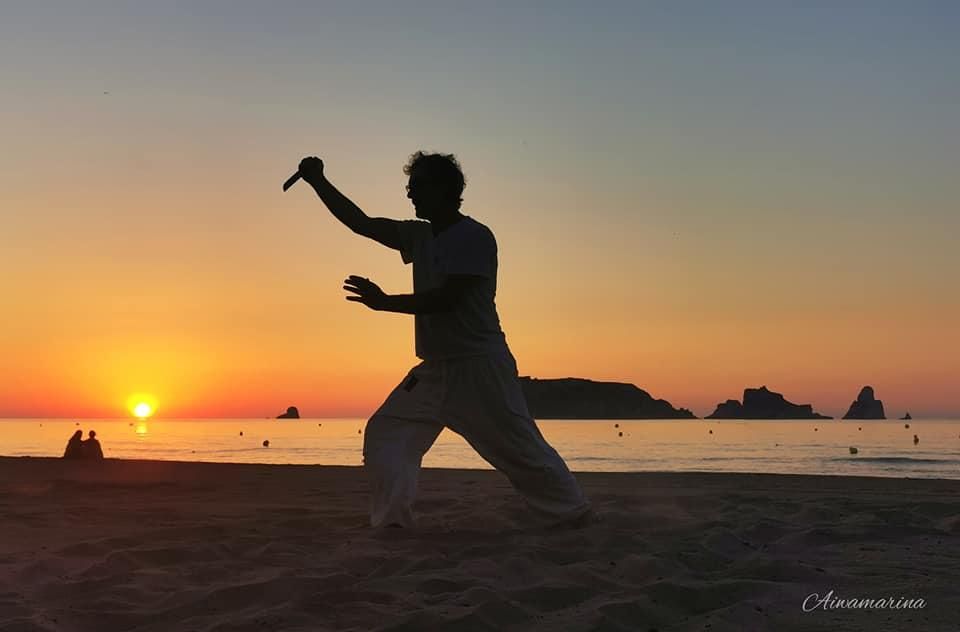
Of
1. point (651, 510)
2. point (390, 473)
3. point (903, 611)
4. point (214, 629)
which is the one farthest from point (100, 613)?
point (651, 510)

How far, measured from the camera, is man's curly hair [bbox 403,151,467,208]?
17.4 feet

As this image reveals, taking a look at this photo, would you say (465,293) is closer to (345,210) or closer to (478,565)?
(345,210)

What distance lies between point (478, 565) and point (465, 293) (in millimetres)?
1669

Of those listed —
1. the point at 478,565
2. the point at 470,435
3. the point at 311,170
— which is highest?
the point at 311,170

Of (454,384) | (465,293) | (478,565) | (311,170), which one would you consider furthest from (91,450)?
(478,565)

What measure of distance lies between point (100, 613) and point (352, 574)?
1.02 meters

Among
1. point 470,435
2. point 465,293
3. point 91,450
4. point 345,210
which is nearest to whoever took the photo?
point 465,293

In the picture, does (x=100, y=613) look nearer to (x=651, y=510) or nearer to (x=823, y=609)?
(x=823, y=609)

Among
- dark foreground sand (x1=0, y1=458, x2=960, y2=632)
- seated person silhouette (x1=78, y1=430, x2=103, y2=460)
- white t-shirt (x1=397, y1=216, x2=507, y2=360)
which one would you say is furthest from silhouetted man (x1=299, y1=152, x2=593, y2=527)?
seated person silhouette (x1=78, y1=430, x2=103, y2=460)

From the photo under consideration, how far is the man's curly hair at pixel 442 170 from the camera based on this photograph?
5.29 meters

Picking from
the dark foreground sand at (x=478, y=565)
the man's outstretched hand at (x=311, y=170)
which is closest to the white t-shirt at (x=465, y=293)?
the man's outstretched hand at (x=311, y=170)

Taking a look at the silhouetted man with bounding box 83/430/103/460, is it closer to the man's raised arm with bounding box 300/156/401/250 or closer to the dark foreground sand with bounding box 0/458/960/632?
the dark foreground sand with bounding box 0/458/960/632

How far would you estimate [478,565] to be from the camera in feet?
12.9

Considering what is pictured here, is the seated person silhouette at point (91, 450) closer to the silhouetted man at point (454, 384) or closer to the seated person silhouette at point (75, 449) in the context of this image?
the seated person silhouette at point (75, 449)
